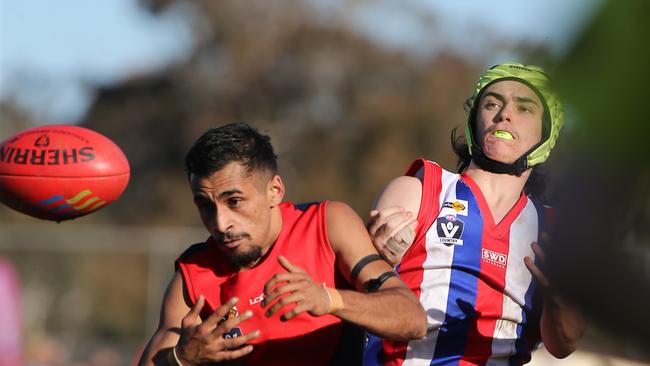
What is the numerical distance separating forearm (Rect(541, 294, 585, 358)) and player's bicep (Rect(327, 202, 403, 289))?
2.07 ft

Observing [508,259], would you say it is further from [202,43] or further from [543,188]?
[202,43]

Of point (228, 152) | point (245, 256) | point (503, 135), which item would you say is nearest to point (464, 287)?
point (503, 135)

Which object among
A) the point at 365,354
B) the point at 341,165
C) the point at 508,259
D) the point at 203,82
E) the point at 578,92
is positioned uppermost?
the point at 203,82

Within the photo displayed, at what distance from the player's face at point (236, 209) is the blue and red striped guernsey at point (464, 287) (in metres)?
0.63

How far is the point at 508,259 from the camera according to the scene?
448 cm

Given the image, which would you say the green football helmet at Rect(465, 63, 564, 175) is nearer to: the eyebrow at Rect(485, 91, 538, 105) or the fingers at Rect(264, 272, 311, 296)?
the eyebrow at Rect(485, 91, 538, 105)

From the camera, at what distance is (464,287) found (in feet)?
14.4

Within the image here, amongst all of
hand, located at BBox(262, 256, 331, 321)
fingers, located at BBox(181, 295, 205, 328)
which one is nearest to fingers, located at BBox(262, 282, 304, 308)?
hand, located at BBox(262, 256, 331, 321)

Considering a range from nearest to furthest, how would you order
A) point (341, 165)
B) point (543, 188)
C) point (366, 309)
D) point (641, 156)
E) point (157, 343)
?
point (641, 156) < point (366, 309) < point (157, 343) < point (543, 188) < point (341, 165)

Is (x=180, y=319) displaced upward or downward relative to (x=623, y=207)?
downward

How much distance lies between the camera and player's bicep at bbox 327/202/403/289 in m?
4.12

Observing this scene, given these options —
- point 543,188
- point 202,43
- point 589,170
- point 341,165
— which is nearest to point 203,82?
point 202,43

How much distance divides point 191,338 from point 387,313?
28.4 inches

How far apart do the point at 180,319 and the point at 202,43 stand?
1188 inches
